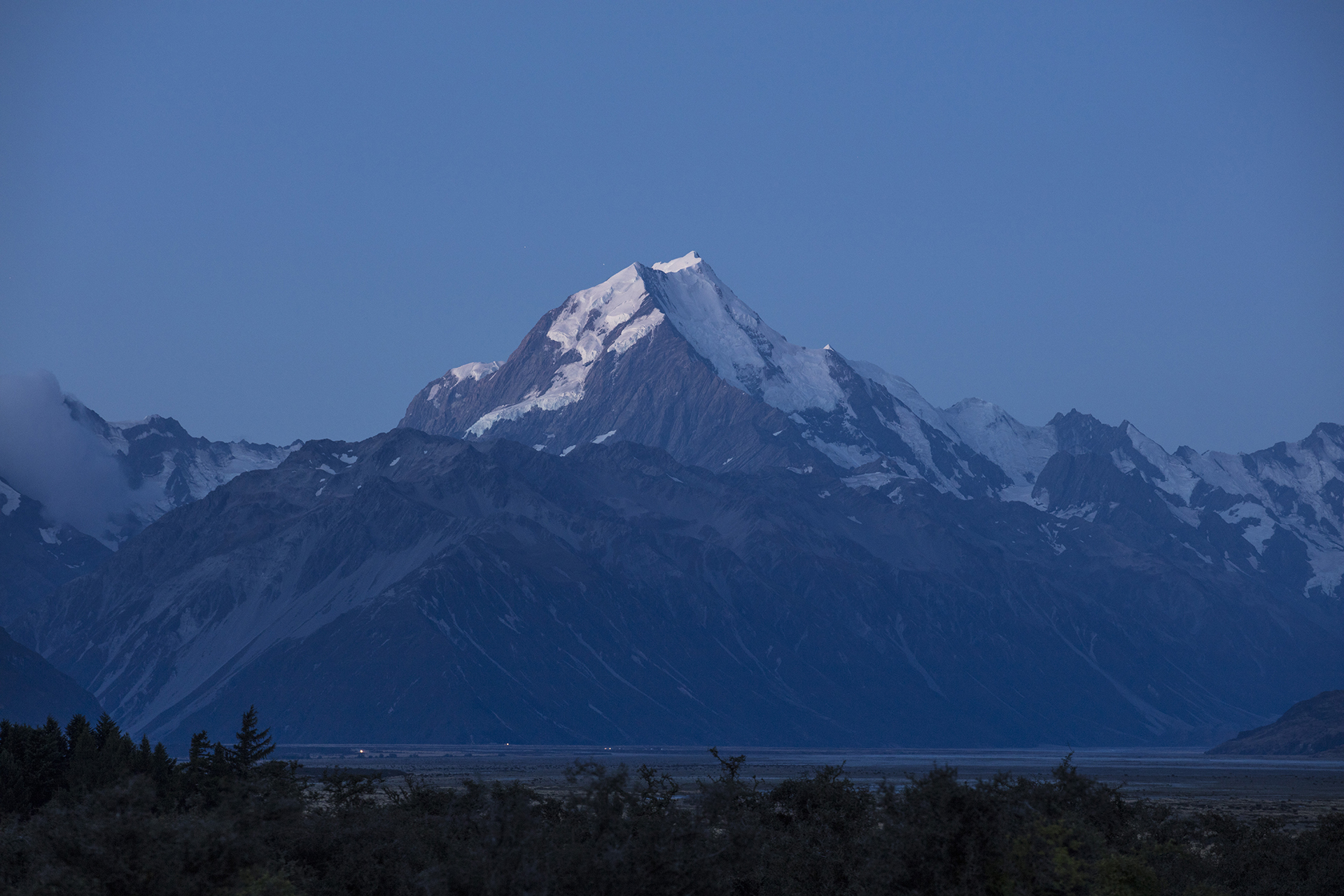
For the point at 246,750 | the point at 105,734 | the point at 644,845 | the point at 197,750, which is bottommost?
the point at 197,750

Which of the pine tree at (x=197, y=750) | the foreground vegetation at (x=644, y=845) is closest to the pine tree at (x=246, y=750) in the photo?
the pine tree at (x=197, y=750)

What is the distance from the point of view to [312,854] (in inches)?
2776

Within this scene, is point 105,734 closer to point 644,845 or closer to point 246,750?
point 246,750

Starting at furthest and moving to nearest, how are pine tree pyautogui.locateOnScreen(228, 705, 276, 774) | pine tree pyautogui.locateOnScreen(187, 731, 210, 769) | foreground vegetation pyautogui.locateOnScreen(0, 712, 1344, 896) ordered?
pine tree pyautogui.locateOnScreen(187, 731, 210, 769) → pine tree pyautogui.locateOnScreen(228, 705, 276, 774) → foreground vegetation pyautogui.locateOnScreen(0, 712, 1344, 896)

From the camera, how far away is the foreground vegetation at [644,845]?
50594 millimetres

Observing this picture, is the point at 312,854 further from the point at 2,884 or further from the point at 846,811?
the point at 846,811

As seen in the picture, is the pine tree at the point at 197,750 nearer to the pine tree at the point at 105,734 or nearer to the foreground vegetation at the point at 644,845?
the pine tree at the point at 105,734

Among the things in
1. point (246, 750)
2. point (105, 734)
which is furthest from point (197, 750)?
point (105, 734)

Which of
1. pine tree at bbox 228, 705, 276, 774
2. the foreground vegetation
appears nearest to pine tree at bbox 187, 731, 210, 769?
pine tree at bbox 228, 705, 276, 774

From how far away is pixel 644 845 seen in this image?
57688 millimetres

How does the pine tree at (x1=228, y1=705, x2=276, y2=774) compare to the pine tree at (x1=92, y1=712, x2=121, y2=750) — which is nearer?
the pine tree at (x1=228, y1=705, x2=276, y2=774)

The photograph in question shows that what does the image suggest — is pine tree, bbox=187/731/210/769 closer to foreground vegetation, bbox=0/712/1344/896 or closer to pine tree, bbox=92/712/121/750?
pine tree, bbox=92/712/121/750

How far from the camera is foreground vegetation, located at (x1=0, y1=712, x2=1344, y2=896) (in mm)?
50594

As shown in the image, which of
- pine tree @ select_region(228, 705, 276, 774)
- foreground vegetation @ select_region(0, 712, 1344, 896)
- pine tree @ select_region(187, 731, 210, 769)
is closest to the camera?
foreground vegetation @ select_region(0, 712, 1344, 896)
